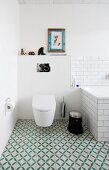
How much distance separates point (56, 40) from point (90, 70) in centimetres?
90

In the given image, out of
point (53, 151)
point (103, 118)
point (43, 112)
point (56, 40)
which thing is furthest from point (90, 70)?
point (53, 151)

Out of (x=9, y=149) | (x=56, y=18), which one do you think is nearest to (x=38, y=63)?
(x=56, y=18)

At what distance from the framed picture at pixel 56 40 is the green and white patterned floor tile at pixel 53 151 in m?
1.52

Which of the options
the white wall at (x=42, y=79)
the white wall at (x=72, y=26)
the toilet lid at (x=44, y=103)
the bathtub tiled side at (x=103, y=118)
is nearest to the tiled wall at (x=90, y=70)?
the white wall at (x=72, y=26)

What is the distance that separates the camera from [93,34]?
2.56m

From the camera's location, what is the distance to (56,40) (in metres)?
2.56

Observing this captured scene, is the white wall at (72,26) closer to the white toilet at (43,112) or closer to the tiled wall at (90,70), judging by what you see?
the tiled wall at (90,70)

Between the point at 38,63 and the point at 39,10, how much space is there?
1.07 m

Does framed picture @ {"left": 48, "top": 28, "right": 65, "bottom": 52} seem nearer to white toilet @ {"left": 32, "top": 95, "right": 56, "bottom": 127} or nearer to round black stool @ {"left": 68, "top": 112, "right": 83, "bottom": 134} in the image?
white toilet @ {"left": 32, "top": 95, "right": 56, "bottom": 127}

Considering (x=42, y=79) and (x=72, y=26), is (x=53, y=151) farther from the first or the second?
(x=72, y=26)

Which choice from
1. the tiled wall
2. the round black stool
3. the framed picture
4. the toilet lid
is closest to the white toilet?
the toilet lid

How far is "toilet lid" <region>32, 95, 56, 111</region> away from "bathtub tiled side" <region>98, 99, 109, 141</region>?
64 centimetres

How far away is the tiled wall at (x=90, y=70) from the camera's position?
2582 millimetres

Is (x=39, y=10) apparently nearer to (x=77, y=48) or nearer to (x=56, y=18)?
(x=56, y=18)
